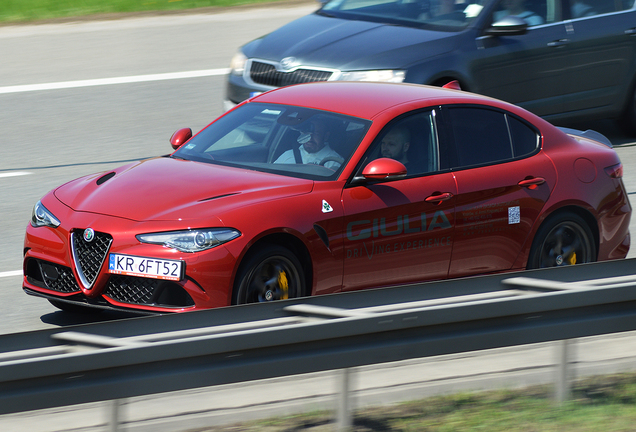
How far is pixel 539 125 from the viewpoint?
23.2 ft

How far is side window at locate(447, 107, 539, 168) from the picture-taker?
6668mm

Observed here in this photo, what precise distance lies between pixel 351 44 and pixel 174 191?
4648 mm

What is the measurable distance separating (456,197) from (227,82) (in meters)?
5.03

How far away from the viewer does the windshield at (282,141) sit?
20.9 feet

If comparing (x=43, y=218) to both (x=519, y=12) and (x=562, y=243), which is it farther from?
(x=519, y=12)

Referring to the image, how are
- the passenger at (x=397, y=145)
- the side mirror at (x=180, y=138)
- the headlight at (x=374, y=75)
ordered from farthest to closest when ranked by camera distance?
the headlight at (x=374, y=75) → the side mirror at (x=180, y=138) → the passenger at (x=397, y=145)

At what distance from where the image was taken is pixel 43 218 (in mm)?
6164

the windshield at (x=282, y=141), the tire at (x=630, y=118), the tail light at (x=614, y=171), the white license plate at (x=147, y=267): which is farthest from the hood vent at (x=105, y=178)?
the tire at (x=630, y=118)

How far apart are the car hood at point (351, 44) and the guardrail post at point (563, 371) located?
223 inches

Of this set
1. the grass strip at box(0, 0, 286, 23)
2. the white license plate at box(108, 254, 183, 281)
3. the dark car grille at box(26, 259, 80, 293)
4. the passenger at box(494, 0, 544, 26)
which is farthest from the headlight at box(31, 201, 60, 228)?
the grass strip at box(0, 0, 286, 23)

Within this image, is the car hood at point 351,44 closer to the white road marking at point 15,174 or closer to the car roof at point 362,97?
the white road marking at point 15,174

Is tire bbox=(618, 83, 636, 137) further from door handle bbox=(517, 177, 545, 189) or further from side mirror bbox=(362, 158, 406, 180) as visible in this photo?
side mirror bbox=(362, 158, 406, 180)

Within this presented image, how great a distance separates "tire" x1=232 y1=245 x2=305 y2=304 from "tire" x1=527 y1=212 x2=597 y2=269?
1.78m

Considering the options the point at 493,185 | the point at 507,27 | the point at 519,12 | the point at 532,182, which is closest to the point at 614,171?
the point at 532,182
